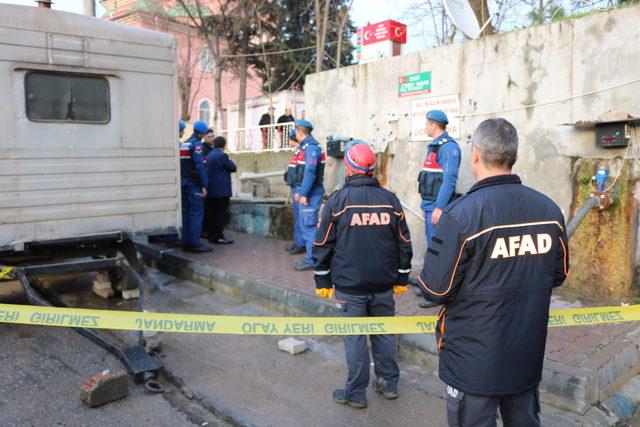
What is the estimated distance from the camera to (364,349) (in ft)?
11.6

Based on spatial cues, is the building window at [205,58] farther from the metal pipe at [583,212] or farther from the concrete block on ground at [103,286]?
the metal pipe at [583,212]

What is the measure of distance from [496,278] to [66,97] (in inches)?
193

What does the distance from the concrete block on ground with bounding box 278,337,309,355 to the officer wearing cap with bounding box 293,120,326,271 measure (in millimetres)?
1986

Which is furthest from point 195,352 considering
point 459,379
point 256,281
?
point 459,379

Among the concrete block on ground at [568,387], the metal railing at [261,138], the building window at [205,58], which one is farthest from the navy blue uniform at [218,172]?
the building window at [205,58]

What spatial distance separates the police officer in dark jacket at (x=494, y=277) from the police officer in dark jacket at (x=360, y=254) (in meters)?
1.24

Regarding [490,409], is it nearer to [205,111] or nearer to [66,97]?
[66,97]

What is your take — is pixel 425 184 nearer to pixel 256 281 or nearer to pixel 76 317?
pixel 256 281

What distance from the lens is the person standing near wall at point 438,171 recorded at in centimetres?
509

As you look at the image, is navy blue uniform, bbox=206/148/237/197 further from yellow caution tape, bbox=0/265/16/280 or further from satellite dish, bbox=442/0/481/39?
satellite dish, bbox=442/0/481/39

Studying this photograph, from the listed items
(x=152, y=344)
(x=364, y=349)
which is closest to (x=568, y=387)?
(x=364, y=349)

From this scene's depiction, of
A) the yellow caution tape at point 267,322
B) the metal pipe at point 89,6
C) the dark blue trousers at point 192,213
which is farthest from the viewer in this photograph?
the metal pipe at point 89,6

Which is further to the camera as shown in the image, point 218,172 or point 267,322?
point 218,172

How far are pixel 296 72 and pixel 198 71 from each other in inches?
336
